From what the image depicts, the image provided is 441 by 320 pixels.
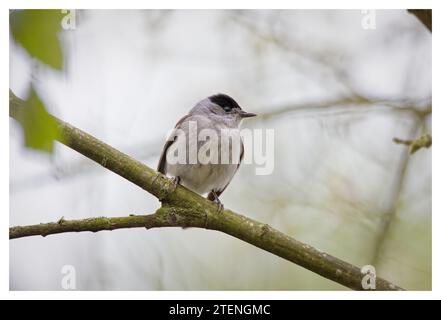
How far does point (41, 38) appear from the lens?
1.04 metres

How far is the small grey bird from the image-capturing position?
11.1 ft

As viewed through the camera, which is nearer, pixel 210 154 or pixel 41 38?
pixel 41 38

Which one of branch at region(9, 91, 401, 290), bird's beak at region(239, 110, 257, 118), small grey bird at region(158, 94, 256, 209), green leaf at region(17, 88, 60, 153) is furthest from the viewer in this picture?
bird's beak at region(239, 110, 257, 118)

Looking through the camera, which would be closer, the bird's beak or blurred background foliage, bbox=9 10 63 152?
blurred background foliage, bbox=9 10 63 152

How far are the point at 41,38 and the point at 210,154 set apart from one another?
93.8 inches

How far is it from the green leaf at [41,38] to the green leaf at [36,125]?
8 centimetres

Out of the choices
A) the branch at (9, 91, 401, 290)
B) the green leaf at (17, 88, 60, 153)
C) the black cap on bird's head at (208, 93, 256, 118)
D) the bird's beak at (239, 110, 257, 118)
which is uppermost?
the black cap on bird's head at (208, 93, 256, 118)

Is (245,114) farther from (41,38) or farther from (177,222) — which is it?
(41,38)

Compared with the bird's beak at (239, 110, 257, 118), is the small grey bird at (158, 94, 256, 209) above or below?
below

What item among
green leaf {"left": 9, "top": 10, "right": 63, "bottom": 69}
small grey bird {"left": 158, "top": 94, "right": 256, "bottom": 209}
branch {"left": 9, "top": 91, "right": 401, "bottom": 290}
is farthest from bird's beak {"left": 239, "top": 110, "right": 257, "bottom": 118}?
green leaf {"left": 9, "top": 10, "right": 63, "bottom": 69}

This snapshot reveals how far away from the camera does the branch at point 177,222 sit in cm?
234

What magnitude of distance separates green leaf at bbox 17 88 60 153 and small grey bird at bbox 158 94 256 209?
2272 millimetres

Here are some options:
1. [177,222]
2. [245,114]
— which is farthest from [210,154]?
[177,222]

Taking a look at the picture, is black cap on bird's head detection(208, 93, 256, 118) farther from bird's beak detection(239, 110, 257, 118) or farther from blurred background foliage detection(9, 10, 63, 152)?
blurred background foliage detection(9, 10, 63, 152)
